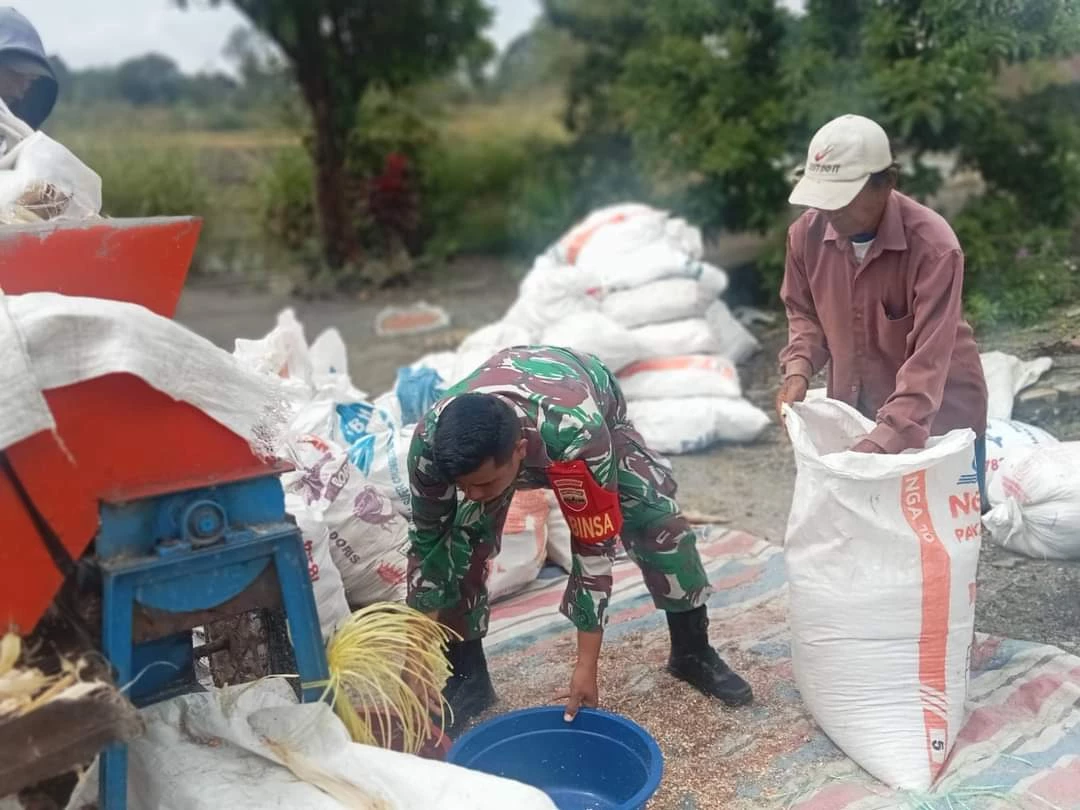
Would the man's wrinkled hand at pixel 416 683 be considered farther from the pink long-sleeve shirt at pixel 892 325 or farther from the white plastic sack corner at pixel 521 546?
the pink long-sleeve shirt at pixel 892 325

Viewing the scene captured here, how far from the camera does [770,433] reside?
5.22 meters

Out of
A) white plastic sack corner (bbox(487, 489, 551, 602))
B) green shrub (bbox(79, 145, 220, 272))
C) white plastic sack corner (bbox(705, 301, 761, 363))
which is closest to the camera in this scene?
white plastic sack corner (bbox(487, 489, 551, 602))

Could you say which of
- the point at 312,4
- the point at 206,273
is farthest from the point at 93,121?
the point at 312,4

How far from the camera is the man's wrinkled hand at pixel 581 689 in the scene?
2.43 metres

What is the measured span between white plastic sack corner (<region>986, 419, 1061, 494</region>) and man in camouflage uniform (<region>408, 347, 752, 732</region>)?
1.44 meters

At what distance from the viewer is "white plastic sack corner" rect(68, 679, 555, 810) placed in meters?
1.98

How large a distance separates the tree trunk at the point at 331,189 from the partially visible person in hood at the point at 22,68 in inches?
285

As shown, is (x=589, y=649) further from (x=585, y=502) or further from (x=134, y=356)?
(x=134, y=356)

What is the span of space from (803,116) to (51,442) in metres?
5.43

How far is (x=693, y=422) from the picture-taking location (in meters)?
4.93

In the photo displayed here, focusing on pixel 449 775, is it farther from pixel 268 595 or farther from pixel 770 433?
pixel 770 433

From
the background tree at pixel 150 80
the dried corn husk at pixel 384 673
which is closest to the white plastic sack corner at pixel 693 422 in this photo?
the dried corn husk at pixel 384 673

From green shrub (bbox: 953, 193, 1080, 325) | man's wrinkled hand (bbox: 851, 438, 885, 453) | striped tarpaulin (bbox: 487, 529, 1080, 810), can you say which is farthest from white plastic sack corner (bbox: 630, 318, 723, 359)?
man's wrinkled hand (bbox: 851, 438, 885, 453)

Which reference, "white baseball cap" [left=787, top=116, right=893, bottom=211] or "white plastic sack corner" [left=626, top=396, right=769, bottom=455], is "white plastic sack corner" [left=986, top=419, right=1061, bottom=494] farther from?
"white baseball cap" [left=787, top=116, right=893, bottom=211]
